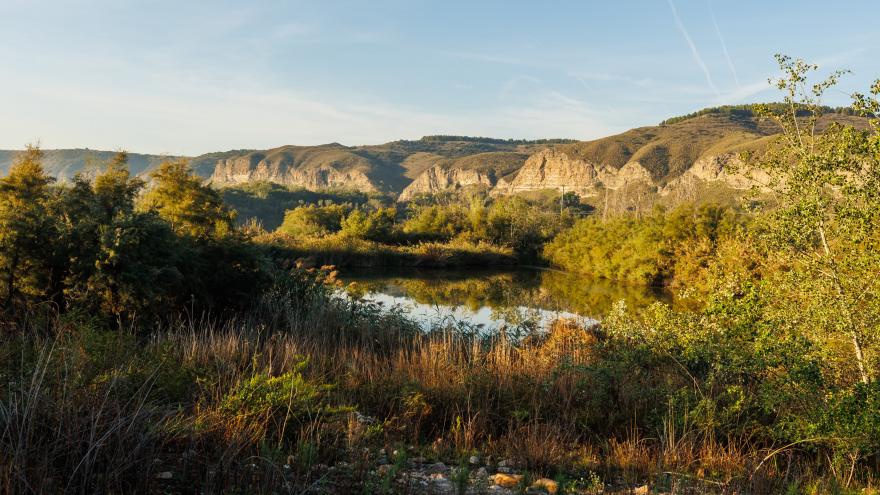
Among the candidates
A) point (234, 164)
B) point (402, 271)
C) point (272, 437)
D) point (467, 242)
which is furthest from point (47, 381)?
point (234, 164)

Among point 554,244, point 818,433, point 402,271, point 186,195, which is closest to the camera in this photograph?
point 818,433

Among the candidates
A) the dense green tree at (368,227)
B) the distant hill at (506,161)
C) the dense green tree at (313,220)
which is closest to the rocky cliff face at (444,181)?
the distant hill at (506,161)

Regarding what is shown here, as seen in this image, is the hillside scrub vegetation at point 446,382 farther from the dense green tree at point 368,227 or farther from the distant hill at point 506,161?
the dense green tree at point 368,227

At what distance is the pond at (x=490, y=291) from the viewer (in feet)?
61.3

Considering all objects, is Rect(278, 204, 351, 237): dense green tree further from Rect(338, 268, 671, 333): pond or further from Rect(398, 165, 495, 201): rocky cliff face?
Rect(398, 165, 495, 201): rocky cliff face

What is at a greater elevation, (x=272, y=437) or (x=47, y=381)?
(x=47, y=381)

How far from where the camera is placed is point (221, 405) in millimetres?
3990

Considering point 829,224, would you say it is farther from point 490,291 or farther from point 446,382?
point 490,291

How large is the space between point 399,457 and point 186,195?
15.5m

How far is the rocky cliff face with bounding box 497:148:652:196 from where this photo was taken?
81188 mm

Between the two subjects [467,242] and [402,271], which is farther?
[467,242]

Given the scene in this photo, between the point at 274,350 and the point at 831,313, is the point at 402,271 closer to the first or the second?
the point at 274,350

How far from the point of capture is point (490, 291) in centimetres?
2464

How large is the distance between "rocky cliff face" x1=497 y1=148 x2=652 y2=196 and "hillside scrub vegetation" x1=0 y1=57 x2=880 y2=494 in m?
73.8
